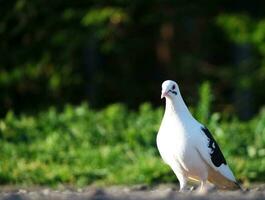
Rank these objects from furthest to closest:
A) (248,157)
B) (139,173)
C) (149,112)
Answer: (149,112)
(248,157)
(139,173)

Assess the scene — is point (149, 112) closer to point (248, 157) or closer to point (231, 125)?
point (231, 125)

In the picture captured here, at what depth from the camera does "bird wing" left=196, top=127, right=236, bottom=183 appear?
8.67m

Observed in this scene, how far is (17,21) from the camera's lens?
71.6ft

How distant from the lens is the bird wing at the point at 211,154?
8.67 m

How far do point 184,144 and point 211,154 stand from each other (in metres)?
0.44

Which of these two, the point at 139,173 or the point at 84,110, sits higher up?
the point at 84,110

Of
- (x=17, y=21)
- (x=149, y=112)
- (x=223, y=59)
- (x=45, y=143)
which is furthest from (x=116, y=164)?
(x=223, y=59)

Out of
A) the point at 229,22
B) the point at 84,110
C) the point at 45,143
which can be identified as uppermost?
the point at 229,22

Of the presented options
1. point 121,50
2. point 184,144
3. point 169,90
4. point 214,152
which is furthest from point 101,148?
point 121,50

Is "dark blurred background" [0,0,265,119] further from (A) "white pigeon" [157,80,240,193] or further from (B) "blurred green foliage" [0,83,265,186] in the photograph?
(A) "white pigeon" [157,80,240,193]

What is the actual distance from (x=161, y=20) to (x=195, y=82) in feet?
5.24

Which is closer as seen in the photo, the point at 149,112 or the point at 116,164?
the point at 116,164

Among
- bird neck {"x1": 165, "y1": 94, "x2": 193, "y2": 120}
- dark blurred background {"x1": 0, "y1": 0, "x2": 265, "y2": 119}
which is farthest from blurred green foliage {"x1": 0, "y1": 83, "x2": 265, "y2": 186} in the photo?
dark blurred background {"x1": 0, "y1": 0, "x2": 265, "y2": 119}

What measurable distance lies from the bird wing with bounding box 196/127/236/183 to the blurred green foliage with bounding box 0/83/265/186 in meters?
2.09
